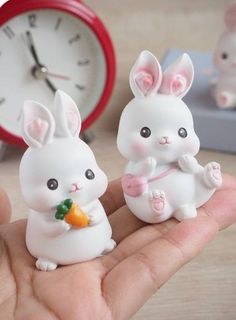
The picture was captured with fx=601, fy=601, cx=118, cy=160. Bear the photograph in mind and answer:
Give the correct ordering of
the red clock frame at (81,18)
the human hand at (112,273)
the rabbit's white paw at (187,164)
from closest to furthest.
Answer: the human hand at (112,273) → the rabbit's white paw at (187,164) → the red clock frame at (81,18)

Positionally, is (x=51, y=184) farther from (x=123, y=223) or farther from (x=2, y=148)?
(x=2, y=148)

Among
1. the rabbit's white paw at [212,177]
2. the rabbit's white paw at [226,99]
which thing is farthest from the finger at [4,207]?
the rabbit's white paw at [226,99]

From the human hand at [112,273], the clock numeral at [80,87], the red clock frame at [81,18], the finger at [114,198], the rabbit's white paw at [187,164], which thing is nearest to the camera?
the human hand at [112,273]

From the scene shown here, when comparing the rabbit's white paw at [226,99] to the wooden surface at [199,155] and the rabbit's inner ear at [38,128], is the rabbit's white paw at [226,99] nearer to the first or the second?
the wooden surface at [199,155]

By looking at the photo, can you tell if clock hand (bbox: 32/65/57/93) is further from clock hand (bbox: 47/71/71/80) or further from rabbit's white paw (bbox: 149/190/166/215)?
rabbit's white paw (bbox: 149/190/166/215)

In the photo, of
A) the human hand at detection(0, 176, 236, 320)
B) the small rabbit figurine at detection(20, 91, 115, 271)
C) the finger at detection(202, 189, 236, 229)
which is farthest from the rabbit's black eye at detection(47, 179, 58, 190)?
the finger at detection(202, 189, 236, 229)

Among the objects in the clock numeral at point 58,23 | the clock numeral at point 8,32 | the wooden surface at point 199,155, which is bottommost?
the wooden surface at point 199,155

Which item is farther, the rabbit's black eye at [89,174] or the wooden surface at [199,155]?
the wooden surface at [199,155]

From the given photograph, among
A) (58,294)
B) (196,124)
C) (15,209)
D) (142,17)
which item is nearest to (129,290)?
(58,294)
